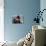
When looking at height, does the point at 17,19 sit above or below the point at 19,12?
below

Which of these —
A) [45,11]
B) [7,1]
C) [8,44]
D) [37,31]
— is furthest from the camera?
[7,1]

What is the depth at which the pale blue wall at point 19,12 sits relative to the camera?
4.86 meters

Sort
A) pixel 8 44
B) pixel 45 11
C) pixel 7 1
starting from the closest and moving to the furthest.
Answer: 1. pixel 8 44
2. pixel 45 11
3. pixel 7 1

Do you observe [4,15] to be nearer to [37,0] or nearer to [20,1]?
[20,1]

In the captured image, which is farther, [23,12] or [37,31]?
[23,12]

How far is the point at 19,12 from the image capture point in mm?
4891


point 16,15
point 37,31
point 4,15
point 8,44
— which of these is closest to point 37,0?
point 16,15

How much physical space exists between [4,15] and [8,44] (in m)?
1.51

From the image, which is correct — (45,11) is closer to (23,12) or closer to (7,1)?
(23,12)

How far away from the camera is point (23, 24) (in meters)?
4.90

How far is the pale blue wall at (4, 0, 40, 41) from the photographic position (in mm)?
4855

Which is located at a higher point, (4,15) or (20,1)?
(20,1)

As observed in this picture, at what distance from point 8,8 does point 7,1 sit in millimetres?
264

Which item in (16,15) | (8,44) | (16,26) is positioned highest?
(16,15)
